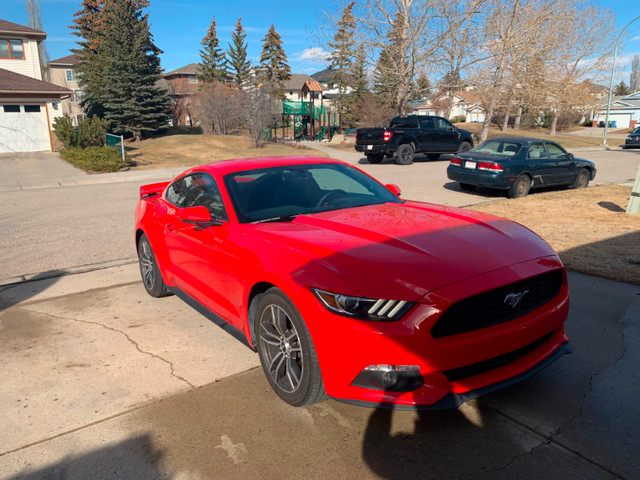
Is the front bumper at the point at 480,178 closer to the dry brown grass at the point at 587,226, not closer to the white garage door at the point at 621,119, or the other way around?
the dry brown grass at the point at 587,226

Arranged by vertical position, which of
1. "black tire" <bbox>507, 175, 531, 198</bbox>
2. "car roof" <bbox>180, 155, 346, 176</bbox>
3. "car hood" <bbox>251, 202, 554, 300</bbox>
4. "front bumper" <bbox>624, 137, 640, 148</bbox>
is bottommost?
"black tire" <bbox>507, 175, 531, 198</bbox>

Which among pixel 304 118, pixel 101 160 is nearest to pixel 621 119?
pixel 304 118

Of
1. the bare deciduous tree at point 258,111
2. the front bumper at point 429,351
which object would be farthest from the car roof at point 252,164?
the bare deciduous tree at point 258,111

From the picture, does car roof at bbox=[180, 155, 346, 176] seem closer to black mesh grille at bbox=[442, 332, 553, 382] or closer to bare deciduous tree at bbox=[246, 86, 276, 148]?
black mesh grille at bbox=[442, 332, 553, 382]

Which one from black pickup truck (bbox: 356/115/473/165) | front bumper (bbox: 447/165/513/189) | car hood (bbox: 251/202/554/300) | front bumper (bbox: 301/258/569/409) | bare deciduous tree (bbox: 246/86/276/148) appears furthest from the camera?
bare deciduous tree (bbox: 246/86/276/148)

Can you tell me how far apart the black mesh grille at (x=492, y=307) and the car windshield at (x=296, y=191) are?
1.66m

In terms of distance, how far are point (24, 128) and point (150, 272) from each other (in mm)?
27825

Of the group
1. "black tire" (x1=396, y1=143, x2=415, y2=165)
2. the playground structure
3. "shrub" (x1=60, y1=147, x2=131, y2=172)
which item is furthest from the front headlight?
the playground structure

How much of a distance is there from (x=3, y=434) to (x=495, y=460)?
2.97 metres

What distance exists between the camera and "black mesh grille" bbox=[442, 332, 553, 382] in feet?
8.80

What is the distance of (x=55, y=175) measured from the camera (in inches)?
715

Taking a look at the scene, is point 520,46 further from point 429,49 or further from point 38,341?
point 38,341

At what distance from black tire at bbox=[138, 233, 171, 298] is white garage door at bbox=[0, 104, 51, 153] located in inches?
1077

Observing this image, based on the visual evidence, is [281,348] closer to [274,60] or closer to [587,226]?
[587,226]
